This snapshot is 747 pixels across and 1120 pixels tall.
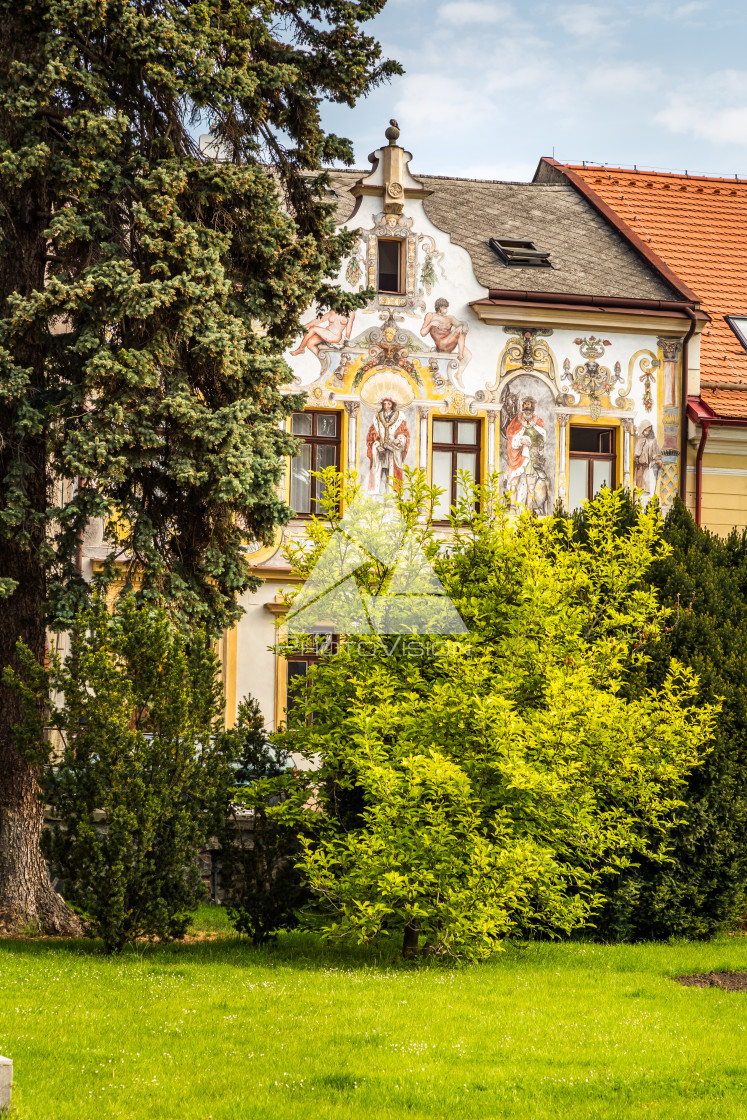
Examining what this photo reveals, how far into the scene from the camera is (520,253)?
19844 mm

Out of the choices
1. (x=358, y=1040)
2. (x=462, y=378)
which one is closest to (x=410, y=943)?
(x=358, y=1040)

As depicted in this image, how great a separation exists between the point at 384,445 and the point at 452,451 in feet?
3.57

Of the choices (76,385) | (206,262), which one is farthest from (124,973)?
(206,262)

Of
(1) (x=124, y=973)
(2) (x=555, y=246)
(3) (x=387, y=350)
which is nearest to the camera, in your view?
(1) (x=124, y=973)

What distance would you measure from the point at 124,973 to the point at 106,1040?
2.12 m

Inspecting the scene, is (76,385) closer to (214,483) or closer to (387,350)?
(214,483)

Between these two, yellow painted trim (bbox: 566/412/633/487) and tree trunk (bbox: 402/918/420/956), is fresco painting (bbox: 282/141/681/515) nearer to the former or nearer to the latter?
yellow painted trim (bbox: 566/412/633/487)

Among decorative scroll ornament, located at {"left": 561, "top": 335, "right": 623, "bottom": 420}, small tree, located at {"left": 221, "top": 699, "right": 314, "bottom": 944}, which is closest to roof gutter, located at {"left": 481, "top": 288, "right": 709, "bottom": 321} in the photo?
decorative scroll ornament, located at {"left": 561, "top": 335, "right": 623, "bottom": 420}

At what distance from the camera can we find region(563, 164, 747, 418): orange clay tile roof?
2011 cm

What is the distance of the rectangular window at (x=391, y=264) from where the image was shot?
18.3 metres

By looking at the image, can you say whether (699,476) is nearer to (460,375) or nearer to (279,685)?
(460,375)

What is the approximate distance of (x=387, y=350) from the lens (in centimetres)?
1805

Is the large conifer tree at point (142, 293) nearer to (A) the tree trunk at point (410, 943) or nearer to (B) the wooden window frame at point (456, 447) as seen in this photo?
(A) the tree trunk at point (410, 943)

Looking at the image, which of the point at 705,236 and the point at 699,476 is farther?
the point at 705,236
